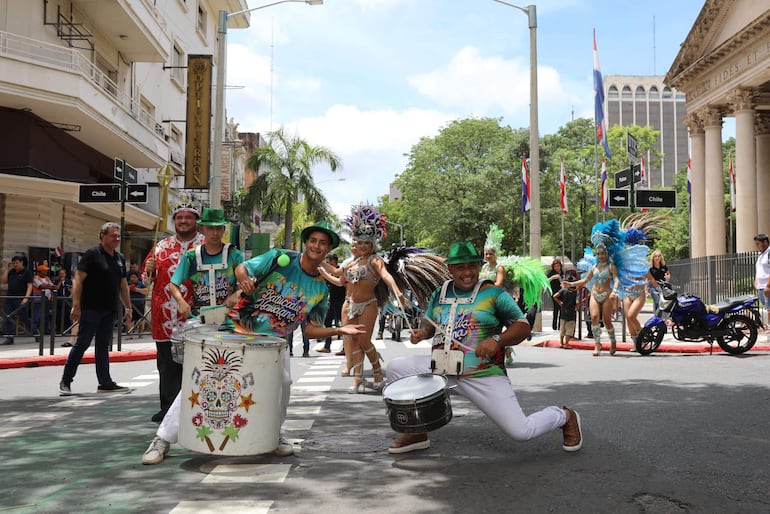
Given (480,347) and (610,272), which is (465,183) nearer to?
(610,272)

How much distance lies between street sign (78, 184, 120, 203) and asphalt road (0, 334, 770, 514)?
734 centimetres

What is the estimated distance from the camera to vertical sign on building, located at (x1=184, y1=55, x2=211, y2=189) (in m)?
30.5

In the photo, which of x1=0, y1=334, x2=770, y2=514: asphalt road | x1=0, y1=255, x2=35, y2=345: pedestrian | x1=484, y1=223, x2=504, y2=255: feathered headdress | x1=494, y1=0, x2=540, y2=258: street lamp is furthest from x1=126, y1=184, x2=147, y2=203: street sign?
x1=494, y1=0, x2=540, y2=258: street lamp

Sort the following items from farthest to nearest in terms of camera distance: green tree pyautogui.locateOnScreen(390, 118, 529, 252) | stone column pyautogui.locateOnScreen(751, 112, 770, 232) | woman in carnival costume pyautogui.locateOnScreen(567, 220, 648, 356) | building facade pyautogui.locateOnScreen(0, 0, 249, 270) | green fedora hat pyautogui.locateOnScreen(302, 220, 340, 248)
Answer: green tree pyautogui.locateOnScreen(390, 118, 529, 252), stone column pyautogui.locateOnScreen(751, 112, 770, 232), building facade pyautogui.locateOnScreen(0, 0, 249, 270), woman in carnival costume pyautogui.locateOnScreen(567, 220, 648, 356), green fedora hat pyautogui.locateOnScreen(302, 220, 340, 248)

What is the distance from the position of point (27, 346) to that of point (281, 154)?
29.9m

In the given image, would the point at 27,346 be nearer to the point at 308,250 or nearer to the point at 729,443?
the point at 308,250

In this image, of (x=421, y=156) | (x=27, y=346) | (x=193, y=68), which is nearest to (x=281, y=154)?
(x=193, y=68)

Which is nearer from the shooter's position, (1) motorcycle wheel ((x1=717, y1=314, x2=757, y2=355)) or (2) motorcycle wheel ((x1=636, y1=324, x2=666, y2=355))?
(1) motorcycle wheel ((x1=717, y1=314, x2=757, y2=355))

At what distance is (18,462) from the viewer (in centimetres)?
578

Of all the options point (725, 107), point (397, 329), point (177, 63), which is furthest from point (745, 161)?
point (177, 63)

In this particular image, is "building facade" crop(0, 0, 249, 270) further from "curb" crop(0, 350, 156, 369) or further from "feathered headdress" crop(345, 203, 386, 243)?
"feathered headdress" crop(345, 203, 386, 243)

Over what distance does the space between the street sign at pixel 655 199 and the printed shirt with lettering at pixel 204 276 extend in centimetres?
1214

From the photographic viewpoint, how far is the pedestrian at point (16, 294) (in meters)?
16.5

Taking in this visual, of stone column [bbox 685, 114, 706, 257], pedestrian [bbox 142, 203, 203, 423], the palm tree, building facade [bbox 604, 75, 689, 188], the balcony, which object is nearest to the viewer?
pedestrian [bbox 142, 203, 203, 423]
